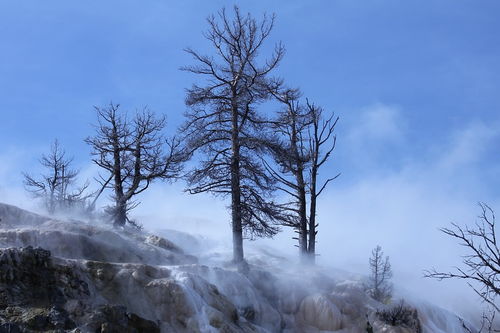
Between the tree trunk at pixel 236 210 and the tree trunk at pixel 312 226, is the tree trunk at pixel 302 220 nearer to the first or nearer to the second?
A: the tree trunk at pixel 312 226

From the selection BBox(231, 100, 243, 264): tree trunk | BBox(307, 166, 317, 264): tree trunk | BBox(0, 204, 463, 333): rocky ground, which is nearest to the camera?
BBox(0, 204, 463, 333): rocky ground

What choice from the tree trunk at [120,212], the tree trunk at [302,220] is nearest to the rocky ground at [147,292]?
the tree trunk at [302,220]

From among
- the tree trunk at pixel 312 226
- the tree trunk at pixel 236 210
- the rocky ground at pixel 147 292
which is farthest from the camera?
the tree trunk at pixel 312 226

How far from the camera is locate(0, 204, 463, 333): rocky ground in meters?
12.5

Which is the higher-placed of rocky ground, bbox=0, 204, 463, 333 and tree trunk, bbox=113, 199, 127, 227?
tree trunk, bbox=113, 199, 127, 227

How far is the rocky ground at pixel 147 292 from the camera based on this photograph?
12.5 metres

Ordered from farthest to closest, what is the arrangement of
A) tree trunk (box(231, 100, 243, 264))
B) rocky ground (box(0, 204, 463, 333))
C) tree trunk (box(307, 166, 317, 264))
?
tree trunk (box(307, 166, 317, 264)), tree trunk (box(231, 100, 243, 264)), rocky ground (box(0, 204, 463, 333))

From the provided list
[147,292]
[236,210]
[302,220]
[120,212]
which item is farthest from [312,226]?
[147,292]

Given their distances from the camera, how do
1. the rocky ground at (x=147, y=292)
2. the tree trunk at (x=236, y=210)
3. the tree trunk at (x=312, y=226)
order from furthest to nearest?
the tree trunk at (x=312, y=226), the tree trunk at (x=236, y=210), the rocky ground at (x=147, y=292)

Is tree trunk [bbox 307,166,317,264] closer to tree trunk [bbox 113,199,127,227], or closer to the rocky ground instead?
the rocky ground

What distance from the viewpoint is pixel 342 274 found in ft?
86.2

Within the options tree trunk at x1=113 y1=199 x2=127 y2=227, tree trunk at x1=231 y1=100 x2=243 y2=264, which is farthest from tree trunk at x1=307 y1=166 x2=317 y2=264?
tree trunk at x1=113 y1=199 x2=127 y2=227

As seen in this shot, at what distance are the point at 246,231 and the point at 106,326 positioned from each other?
10.4 meters

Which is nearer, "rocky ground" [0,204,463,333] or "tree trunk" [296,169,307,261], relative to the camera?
"rocky ground" [0,204,463,333]
